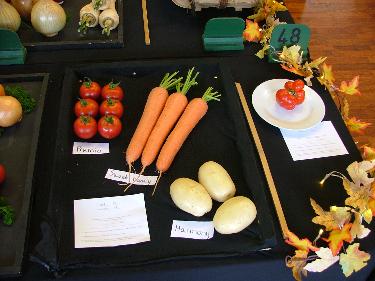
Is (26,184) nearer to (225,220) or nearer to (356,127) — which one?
(225,220)

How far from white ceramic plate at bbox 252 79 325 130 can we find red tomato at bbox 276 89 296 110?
0.9 inches

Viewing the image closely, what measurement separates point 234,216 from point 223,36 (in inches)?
28.7

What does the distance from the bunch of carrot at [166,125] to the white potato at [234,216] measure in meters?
0.20

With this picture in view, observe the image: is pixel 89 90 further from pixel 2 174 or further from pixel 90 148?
pixel 2 174

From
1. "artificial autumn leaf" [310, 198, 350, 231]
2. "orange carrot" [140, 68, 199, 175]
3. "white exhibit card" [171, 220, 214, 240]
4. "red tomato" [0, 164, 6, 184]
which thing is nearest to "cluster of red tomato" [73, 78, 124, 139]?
"orange carrot" [140, 68, 199, 175]

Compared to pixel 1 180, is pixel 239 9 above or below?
above

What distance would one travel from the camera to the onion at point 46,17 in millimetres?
1259

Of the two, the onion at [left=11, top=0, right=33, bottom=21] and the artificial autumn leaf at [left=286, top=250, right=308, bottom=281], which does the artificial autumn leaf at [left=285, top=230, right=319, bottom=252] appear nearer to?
the artificial autumn leaf at [left=286, top=250, right=308, bottom=281]

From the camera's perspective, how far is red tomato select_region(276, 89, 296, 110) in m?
1.13

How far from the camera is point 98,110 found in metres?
1.14

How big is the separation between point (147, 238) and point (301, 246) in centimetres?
35

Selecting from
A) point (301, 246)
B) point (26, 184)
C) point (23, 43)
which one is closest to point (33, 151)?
point (26, 184)

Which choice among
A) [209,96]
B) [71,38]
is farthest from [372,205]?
[71,38]

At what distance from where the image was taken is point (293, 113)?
1.16 meters
